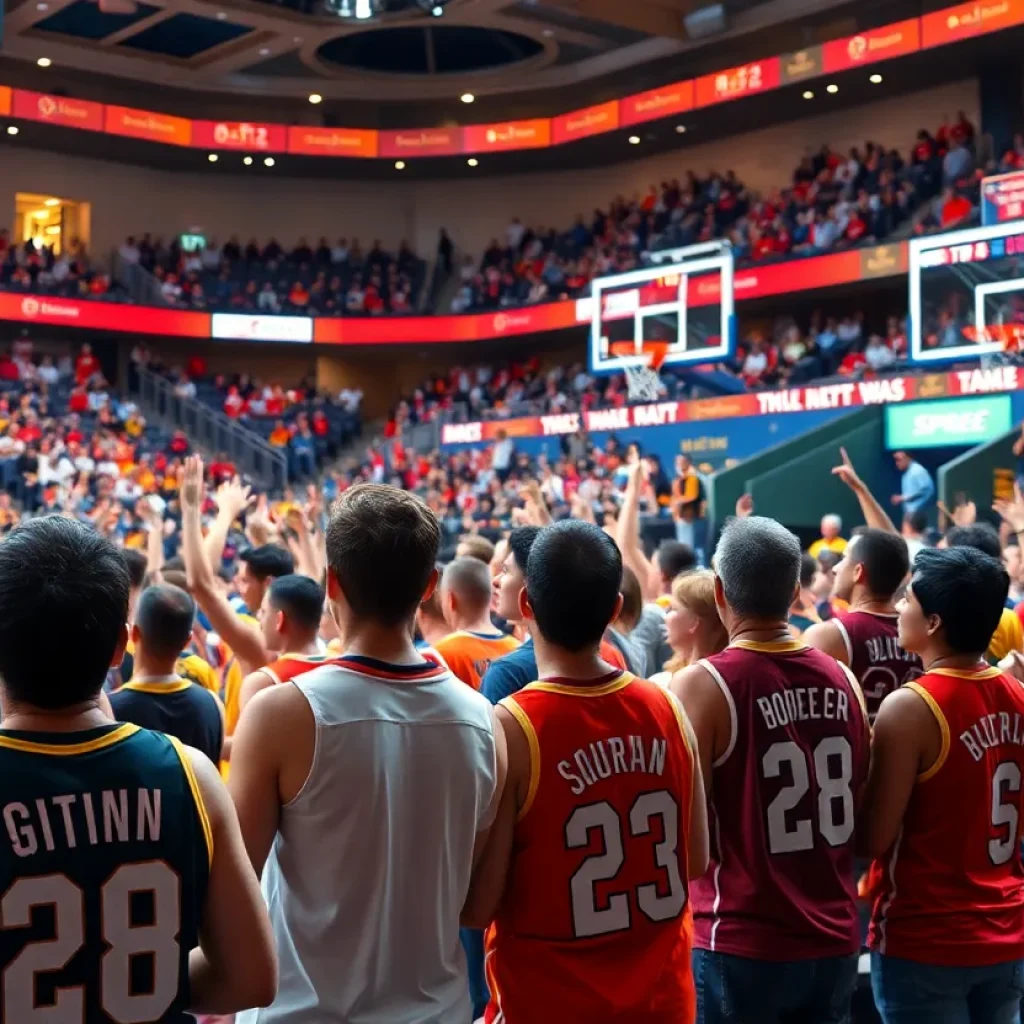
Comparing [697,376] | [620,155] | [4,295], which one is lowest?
[697,376]

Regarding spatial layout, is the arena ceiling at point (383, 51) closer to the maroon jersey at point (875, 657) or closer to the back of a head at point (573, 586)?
the maroon jersey at point (875, 657)

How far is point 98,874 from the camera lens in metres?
1.97

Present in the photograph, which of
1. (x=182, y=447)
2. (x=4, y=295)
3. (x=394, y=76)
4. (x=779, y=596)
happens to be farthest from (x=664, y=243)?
(x=779, y=596)

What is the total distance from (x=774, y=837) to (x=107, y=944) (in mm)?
1640

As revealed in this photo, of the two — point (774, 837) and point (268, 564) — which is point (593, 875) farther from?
point (268, 564)

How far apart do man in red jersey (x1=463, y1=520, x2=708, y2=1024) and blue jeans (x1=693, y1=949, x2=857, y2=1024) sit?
25 cm

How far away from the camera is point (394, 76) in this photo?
30703 millimetres

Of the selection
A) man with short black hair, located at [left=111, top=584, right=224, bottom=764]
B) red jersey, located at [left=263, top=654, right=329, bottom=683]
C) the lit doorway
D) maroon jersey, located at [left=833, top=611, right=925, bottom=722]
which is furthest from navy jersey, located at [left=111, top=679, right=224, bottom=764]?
the lit doorway

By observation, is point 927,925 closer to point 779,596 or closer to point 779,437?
point 779,596

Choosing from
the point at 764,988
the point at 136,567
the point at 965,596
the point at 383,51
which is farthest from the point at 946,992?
the point at 383,51

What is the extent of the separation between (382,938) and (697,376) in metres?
19.7

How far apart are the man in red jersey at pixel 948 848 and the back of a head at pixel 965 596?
0.04ft

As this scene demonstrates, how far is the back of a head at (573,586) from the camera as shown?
2.88m

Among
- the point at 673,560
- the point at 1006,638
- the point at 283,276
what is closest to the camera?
the point at 1006,638
